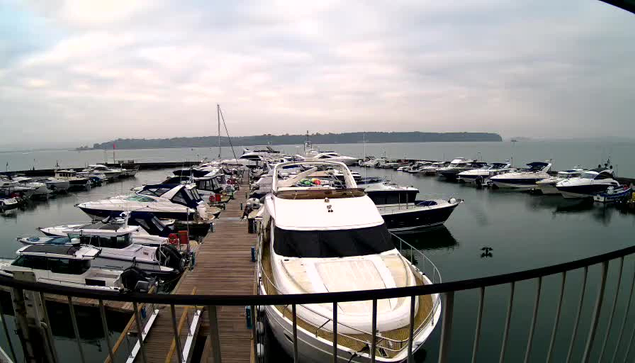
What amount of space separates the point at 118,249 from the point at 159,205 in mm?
7799

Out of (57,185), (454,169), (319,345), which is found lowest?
(57,185)

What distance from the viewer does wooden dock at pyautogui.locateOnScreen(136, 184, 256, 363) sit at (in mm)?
6906

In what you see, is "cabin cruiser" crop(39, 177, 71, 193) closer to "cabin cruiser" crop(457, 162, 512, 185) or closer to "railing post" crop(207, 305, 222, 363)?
"railing post" crop(207, 305, 222, 363)

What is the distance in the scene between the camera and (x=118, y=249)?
12.3 metres

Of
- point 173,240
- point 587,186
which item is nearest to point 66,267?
point 173,240

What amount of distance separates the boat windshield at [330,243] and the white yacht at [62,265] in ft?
20.8

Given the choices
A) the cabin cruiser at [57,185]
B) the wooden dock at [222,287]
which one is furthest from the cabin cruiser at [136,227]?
the cabin cruiser at [57,185]

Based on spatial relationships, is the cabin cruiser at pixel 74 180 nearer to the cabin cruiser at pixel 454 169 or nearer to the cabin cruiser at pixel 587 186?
the cabin cruiser at pixel 454 169

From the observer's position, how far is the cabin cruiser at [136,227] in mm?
13352

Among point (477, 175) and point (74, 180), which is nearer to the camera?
point (74, 180)

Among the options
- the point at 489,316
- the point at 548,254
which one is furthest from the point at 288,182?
the point at 548,254

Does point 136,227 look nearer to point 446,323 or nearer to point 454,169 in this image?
point 446,323

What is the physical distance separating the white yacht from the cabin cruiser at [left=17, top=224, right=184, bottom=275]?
2.72 feet

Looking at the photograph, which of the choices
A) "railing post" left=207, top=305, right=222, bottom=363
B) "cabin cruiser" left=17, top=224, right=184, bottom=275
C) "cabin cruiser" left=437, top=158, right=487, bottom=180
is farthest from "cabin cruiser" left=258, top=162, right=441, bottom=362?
"cabin cruiser" left=437, top=158, right=487, bottom=180
